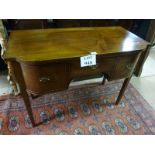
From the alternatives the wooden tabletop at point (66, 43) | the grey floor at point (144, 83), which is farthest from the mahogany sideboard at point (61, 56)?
the grey floor at point (144, 83)

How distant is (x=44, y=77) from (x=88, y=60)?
312 millimetres

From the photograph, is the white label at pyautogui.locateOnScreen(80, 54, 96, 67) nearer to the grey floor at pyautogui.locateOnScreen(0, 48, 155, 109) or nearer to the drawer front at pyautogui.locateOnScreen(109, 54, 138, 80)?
the drawer front at pyautogui.locateOnScreen(109, 54, 138, 80)

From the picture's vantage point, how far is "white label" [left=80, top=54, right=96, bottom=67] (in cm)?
95

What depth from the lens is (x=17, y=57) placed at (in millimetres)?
862

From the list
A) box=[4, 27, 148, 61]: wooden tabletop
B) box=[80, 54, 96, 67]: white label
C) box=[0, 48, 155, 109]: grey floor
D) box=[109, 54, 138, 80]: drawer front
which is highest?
box=[4, 27, 148, 61]: wooden tabletop

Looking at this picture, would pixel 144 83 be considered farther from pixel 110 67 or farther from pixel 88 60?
pixel 88 60

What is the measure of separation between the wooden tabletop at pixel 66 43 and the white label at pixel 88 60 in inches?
1.2

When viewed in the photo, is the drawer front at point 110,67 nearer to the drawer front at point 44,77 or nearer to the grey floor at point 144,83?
the drawer front at point 44,77

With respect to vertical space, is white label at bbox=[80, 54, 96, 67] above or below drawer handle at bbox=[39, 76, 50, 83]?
above

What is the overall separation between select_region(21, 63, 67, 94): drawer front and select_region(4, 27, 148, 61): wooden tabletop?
7 centimetres

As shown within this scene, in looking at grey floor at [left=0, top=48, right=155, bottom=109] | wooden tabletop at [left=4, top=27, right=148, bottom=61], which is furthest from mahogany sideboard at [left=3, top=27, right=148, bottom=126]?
grey floor at [left=0, top=48, right=155, bottom=109]

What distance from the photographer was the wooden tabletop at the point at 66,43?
0.92 metres
